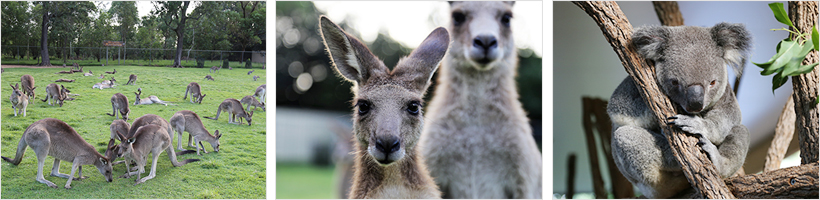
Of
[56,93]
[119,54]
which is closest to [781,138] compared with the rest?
[119,54]

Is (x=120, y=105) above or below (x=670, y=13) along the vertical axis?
below

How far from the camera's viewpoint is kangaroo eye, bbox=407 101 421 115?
2958mm

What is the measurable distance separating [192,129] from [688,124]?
3.65m

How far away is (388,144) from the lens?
277 centimetres

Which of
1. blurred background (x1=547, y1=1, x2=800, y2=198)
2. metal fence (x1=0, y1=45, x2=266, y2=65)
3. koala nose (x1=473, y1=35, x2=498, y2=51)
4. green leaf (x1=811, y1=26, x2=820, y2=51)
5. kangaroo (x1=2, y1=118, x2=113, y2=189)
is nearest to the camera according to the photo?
green leaf (x1=811, y1=26, x2=820, y2=51)

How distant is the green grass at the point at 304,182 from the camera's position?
3299mm

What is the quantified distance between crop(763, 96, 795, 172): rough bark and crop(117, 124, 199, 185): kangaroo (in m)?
4.84

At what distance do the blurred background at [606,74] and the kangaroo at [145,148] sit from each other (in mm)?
3091

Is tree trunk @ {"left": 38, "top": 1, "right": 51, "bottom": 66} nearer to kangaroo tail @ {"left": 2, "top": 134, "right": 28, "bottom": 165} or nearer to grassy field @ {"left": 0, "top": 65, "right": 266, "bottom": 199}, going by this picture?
grassy field @ {"left": 0, "top": 65, "right": 266, "bottom": 199}

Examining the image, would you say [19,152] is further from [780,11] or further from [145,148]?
[780,11]

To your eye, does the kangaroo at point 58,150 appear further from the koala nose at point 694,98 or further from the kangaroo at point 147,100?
the koala nose at point 694,98

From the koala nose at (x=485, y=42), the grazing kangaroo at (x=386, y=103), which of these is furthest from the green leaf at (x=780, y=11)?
the grazing kangaroo at (x=386, y=103)

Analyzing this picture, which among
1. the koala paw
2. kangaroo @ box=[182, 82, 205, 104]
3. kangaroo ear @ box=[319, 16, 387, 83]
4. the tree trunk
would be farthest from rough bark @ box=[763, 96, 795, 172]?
the tree trunk

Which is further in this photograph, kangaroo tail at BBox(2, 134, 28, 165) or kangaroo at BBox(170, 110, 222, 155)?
kangaroo at BBox(170, 110, 222, 155)
